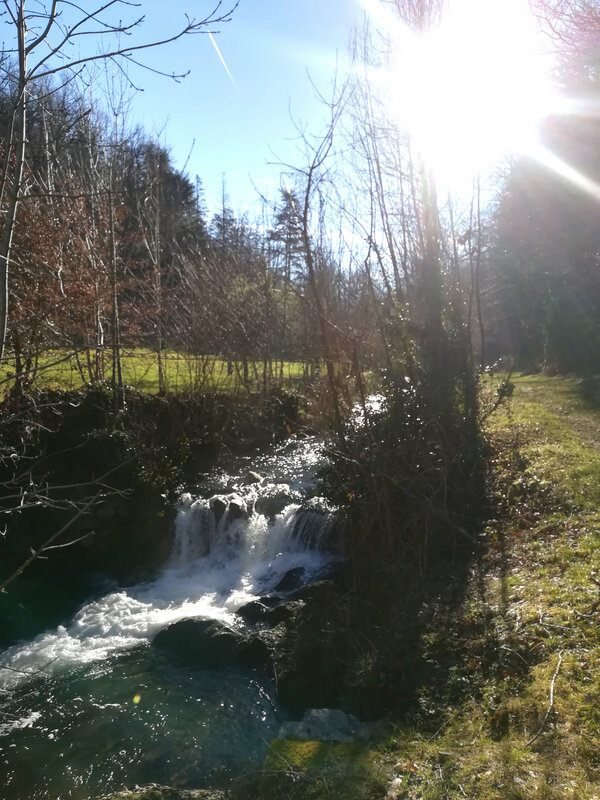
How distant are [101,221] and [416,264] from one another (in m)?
6.99

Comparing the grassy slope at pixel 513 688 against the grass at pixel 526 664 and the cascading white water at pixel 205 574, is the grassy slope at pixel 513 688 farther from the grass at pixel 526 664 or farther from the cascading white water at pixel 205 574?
the cascading white water at pixel 205 574

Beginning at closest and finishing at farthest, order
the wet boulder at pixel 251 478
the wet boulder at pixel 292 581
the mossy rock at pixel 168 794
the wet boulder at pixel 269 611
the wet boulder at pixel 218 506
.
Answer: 1. the mossy rock at pixel 168 794
2. the wet boulder at pixel 269 611
3. the wet boulder at pixel 292 581
4. the wet boulder at pixel 218 506
5. the wet boulder at pixel 251 478

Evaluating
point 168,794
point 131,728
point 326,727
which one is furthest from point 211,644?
point 168,794

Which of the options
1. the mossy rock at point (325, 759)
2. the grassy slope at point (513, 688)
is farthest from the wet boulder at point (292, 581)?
the mossy rock at point (325, 759)

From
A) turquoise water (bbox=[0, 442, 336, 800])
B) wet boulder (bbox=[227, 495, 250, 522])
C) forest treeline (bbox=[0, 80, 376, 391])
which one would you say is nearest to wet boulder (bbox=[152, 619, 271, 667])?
turquoise water (bbox=[0, 442, 336, 800])

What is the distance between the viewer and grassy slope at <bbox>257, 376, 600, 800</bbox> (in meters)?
3.91

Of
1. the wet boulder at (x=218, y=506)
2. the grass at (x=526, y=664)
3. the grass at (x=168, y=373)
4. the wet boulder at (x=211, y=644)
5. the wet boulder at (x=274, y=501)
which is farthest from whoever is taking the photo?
Result: the grass at (x=168, y=373)

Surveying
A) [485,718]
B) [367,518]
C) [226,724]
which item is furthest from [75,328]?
[485,718]

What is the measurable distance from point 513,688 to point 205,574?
5.40m

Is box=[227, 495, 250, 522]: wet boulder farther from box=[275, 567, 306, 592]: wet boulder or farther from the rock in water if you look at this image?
the rock in water

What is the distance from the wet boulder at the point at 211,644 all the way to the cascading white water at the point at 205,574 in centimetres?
40

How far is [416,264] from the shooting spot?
969 centimetres

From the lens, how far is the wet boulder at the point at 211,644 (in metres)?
6.69

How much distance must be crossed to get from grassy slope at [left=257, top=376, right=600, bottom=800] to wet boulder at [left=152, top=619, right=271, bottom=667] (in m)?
1.63
